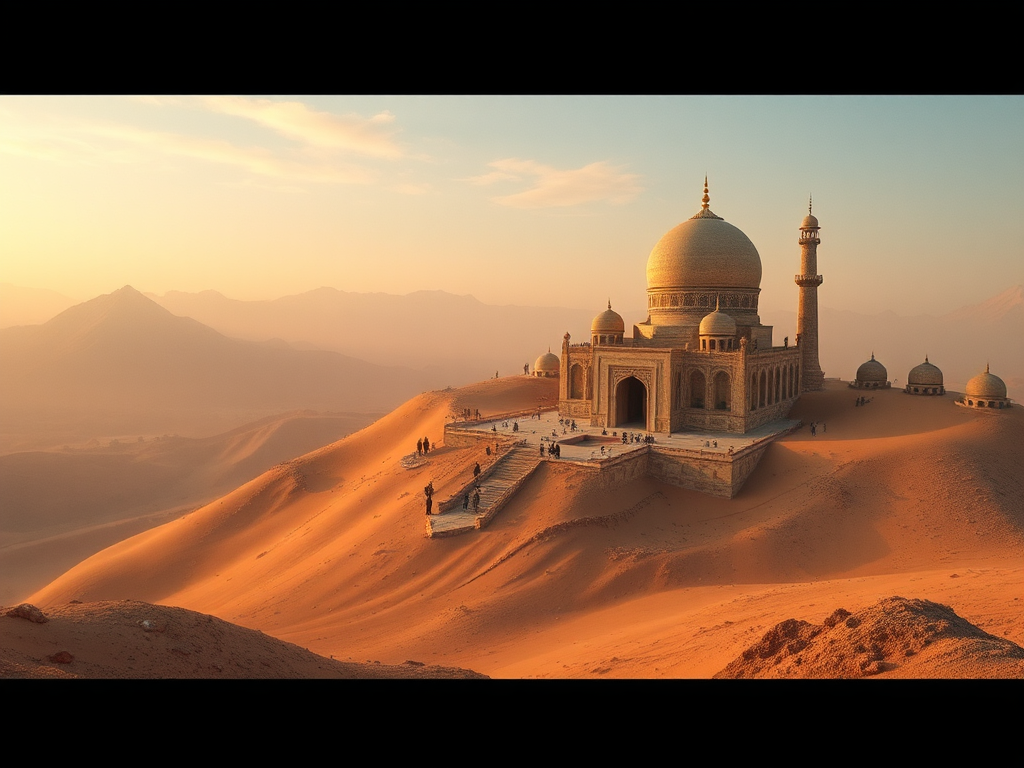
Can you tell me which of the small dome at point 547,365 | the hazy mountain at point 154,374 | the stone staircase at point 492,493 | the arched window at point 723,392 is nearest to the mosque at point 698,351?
the arched window at point 723,392

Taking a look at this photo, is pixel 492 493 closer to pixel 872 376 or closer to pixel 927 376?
pixel 872 376

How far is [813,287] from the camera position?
40.2m

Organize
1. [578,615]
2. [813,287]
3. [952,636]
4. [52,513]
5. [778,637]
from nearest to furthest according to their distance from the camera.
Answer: [952,636] < [778,637] < [578,615] < [813,287] < [52,513]

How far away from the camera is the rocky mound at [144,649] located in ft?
25.7

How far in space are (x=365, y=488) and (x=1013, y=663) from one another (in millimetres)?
24693

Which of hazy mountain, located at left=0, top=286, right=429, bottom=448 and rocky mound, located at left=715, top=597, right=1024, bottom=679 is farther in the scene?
hazy mountain, located at left=0, top=286, right=429, bottom=448

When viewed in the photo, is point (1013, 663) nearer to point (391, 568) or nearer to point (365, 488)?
point (391, 568)

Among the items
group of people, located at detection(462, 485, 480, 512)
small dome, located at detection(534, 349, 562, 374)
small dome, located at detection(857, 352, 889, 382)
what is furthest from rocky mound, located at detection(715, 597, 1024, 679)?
small dome, located at detection(534, 349, 562, 374)

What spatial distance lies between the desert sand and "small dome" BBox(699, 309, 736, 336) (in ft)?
20.3

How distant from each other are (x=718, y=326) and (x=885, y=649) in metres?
24.7

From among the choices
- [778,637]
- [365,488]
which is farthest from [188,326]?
[778,637]

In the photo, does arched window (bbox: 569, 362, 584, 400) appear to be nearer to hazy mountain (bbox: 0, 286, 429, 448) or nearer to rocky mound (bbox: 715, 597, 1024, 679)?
rocky mound (bbox: 715, 597, 1024, 679)

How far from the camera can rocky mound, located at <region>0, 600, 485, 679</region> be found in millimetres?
7820

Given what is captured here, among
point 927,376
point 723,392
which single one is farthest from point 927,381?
point 723,392
